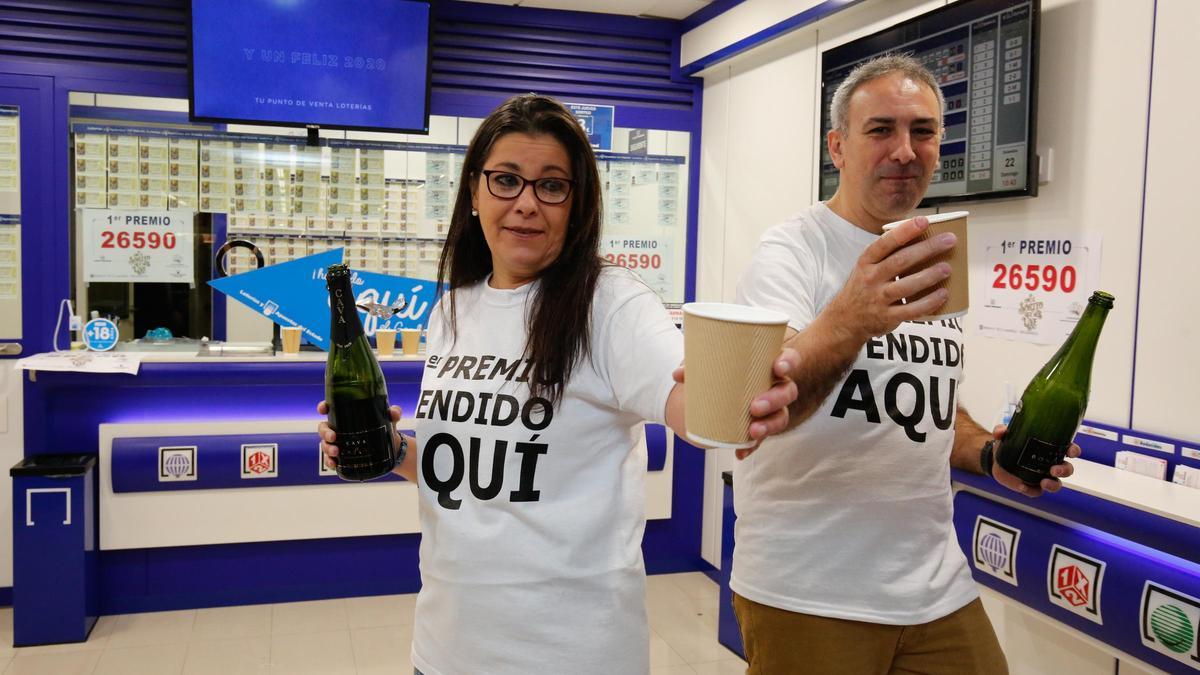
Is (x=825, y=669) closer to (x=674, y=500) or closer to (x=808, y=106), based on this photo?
(x=808, y=106)

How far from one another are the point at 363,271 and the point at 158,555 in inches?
68.7

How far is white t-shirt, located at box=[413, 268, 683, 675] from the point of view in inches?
59.3

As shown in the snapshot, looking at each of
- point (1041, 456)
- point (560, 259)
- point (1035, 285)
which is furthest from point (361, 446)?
point (1035, 285)

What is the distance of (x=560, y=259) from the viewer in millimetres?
1672

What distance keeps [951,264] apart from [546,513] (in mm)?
726

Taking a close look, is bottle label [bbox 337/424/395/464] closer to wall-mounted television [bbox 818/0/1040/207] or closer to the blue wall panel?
wall-mounted television [bbox 818/0/1040/207]

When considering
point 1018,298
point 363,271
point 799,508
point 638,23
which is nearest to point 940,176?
point 1018,298

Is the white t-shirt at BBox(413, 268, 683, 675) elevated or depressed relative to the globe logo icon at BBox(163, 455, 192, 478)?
elevated

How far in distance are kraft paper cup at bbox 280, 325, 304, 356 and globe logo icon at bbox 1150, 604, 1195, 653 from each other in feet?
12.6

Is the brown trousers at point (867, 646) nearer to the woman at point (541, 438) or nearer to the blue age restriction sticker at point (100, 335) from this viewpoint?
the woman at point (541, 438)

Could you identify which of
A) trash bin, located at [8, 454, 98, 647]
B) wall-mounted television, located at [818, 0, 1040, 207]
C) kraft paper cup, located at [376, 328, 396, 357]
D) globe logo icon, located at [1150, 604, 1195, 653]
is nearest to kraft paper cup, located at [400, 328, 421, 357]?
kraft paper cup, located at [376, 328, 396, 357]

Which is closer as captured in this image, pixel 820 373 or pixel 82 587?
pixel 820 373

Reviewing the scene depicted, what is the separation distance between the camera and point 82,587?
412 cm

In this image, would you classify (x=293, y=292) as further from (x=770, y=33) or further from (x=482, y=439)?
(x=482, y=439)
